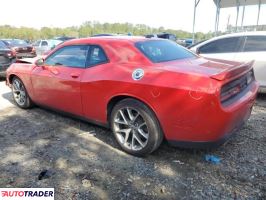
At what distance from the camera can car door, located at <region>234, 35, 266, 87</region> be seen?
6.20m

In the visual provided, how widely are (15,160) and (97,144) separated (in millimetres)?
1110

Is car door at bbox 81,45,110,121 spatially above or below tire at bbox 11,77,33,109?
above

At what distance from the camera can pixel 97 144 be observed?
13.4ft

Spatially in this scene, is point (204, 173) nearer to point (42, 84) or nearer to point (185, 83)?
point (185, 83)

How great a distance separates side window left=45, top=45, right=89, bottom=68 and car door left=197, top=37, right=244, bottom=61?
354cm

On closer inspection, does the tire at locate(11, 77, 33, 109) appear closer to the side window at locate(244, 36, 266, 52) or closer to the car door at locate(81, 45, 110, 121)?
the car door at locate(81, 45, 110, 121)

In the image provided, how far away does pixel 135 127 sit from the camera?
365 centimetres

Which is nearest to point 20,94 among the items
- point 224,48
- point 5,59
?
point 5,59

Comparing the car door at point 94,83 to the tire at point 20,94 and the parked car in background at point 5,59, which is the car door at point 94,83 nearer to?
the tire at point 20,94

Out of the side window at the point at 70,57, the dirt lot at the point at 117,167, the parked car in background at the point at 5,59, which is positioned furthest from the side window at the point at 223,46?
the parked car in background at the point at 5,59

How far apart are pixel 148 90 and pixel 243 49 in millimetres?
4120

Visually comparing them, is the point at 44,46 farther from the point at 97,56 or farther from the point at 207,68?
the point at 207,68

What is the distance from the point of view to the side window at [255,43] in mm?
6323
